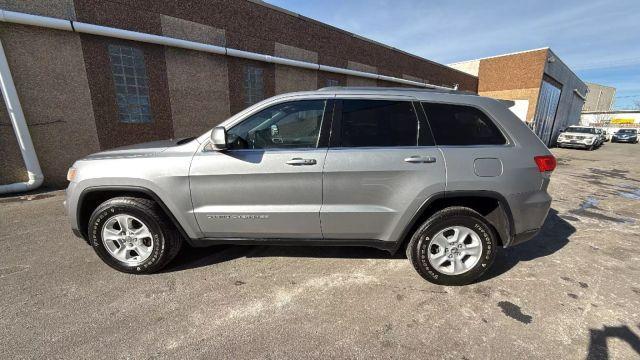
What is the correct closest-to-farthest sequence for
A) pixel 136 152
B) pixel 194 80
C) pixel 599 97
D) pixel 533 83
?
pixel 136 152 → pixel 194 80 → pixel 533 83 → pixel 599 97

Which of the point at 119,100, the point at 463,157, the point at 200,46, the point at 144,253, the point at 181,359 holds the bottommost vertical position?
the point at 181,359

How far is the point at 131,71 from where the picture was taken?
676 cm

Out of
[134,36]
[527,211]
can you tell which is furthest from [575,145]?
[134,36]

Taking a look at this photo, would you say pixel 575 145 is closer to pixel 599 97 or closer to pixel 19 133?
pixel 19 133

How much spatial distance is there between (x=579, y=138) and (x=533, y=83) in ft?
18.4

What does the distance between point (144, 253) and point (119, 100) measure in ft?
18.6

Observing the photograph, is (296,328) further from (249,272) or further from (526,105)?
(526,105)

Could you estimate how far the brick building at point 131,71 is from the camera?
558cm

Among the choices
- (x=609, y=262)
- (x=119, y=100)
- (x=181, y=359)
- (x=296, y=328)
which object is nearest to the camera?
(x=181, y=359)

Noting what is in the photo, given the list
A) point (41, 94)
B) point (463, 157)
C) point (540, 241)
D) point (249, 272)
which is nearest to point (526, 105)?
point (540, 241)

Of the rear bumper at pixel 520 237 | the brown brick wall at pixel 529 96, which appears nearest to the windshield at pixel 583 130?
the brown brick wall at pixel 529 96

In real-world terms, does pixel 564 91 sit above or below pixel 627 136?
above

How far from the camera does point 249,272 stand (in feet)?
9.52

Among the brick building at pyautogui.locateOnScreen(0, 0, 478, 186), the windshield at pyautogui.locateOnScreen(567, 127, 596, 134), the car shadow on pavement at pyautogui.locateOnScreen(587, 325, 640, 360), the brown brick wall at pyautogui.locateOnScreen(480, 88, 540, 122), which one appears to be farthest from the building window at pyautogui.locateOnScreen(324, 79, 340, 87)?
the windshield at pyautogui.locateOnScreen(567, 127, 596, 134)
